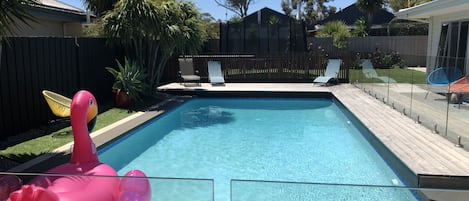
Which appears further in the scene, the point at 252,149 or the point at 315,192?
the point at 252,149

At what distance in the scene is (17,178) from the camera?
8.92 ft

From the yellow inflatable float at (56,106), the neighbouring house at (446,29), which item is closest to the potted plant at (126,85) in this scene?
the yellow inflatable float at (56,106)

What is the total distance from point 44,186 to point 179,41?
8.94 metres

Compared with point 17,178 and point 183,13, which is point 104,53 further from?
point 17,178

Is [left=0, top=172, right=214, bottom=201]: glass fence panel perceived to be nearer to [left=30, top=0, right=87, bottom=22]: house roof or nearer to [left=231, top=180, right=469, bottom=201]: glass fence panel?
[left=231, top=180, right=469, bottom=201]: glass fence panel

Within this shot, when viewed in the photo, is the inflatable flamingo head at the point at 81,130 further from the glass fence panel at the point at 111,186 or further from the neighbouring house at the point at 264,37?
the neighbouring house at the point at 264,37

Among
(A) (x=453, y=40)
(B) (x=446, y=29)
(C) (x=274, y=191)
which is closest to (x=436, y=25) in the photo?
(B) (x=446, y=29)

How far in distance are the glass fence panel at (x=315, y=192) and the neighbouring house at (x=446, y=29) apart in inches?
298

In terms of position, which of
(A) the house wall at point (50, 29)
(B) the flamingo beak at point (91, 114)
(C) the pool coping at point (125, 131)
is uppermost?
(A) the house wall at point (50, 29)

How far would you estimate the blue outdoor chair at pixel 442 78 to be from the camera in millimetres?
8141

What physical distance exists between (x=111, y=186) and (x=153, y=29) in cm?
836

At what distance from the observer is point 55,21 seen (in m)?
13.1

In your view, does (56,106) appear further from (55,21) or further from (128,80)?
(55,21)

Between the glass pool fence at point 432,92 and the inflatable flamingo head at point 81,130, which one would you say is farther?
the glass pool fence at point 432,92
